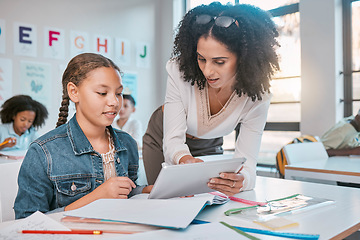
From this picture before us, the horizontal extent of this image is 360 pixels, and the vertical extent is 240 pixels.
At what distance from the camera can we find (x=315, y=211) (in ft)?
2.84

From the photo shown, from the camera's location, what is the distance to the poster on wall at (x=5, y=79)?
370cm

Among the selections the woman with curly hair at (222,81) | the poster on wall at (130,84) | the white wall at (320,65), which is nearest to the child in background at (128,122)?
the poster on wall at (130,84)

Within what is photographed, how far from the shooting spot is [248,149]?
1.28 m

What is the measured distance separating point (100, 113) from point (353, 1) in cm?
326

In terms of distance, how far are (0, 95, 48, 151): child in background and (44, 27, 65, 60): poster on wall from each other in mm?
855

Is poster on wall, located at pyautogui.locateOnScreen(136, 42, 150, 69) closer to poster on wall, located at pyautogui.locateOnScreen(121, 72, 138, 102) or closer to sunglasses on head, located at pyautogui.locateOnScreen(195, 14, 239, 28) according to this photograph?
poster on wall, located at pyautogui.locateOnScreen(121, 72, 138, 102)

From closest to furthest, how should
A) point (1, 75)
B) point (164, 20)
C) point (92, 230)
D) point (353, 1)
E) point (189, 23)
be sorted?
1. point (92, 230)
2. point (189, 23)
3. point (353, 1)
4. point (1, 75)
5. point (164, 20)

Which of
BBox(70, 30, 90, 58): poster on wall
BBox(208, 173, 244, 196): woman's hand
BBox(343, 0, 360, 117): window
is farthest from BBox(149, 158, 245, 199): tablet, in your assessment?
BBox(70, 30, 90, 58): poster on wall

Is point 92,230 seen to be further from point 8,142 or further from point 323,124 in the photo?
point 323,124

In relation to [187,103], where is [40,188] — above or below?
below

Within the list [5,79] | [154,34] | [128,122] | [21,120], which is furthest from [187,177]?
[154,34]

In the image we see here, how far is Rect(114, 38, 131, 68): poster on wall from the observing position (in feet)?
15.2

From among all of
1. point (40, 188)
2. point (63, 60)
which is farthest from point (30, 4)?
point (40, 188)

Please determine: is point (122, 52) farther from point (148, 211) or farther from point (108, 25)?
point (148, 211)
